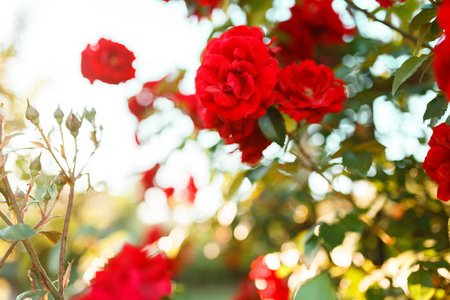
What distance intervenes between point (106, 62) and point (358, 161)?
2.03 feet

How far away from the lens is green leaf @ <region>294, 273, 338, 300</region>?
46 cm

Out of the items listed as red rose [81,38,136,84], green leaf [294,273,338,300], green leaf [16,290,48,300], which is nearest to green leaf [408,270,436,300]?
green leaf [294,273,338,300]

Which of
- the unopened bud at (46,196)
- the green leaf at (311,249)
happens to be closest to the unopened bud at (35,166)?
the unopened bud at (46,196)

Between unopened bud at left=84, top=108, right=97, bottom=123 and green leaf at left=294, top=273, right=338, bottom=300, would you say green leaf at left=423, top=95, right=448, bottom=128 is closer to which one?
green leaf at left=294, top=273, right=338, bottom=300

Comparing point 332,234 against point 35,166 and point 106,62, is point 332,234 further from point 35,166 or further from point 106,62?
point 106,62

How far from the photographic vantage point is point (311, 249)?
0.72 meters

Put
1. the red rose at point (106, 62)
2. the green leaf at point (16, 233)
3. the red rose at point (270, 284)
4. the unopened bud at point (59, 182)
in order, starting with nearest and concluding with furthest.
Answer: the green leaf at point (16, 233)
the unopened bud at point (59, 182)
the red rose at point (106, 62)
the red rose at point (270, 284)

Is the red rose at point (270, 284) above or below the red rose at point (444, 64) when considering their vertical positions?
below

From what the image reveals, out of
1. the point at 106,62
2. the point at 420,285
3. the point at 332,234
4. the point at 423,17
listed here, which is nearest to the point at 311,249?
the point at 332,234

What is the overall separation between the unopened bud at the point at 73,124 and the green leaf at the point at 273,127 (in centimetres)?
29

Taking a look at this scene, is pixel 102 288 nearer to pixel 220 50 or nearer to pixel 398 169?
pixel 220 50

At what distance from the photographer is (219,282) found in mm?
Result: 6254

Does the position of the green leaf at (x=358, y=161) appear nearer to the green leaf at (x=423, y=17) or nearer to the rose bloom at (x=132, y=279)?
the green leaf at (x=423, y=17)

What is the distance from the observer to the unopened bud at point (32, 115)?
0.51 m
